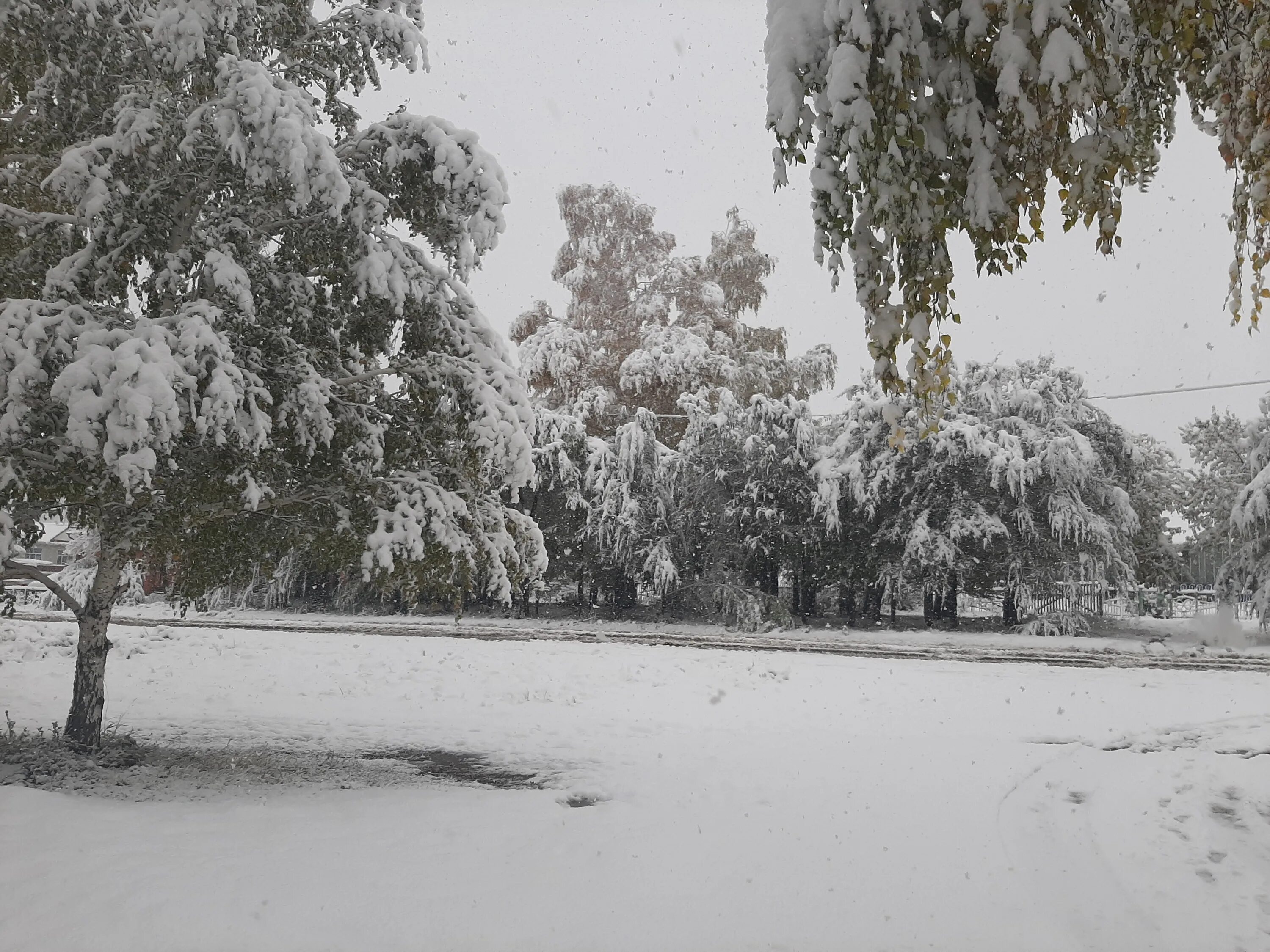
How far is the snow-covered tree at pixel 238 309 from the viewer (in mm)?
5027

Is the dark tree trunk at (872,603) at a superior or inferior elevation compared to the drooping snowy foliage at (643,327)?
inferior

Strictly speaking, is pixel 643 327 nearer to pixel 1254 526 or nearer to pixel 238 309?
pixel 1254 526

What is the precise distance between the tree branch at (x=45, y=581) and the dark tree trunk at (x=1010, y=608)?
18.8 metres

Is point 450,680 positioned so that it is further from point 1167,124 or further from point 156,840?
point 1167,124

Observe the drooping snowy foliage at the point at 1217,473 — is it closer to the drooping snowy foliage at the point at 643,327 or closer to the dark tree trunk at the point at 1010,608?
the dark tree trunk at the point at 1010,608

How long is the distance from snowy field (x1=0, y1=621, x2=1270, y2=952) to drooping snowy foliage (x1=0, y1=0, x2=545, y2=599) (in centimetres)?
177

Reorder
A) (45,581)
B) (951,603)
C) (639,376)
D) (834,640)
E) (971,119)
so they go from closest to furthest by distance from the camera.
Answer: (971,119)
(45,581)
(834,640)
(951,603)
(639,376)

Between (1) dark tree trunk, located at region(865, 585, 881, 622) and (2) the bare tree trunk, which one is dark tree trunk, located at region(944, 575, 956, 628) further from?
(2) the bare tree trunk

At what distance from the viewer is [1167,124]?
3.27 m

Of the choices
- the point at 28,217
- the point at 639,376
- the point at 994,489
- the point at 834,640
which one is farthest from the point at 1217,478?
the point at 28,217

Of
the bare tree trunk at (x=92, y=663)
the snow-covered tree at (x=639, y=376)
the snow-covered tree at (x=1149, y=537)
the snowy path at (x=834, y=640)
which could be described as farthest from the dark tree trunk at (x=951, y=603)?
the bare tree trunk at (x=92, y=663)

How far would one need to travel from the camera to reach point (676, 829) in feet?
18.2

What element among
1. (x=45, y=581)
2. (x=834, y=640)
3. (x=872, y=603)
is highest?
(x=45, y=581)

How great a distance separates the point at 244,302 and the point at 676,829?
4.29 m
